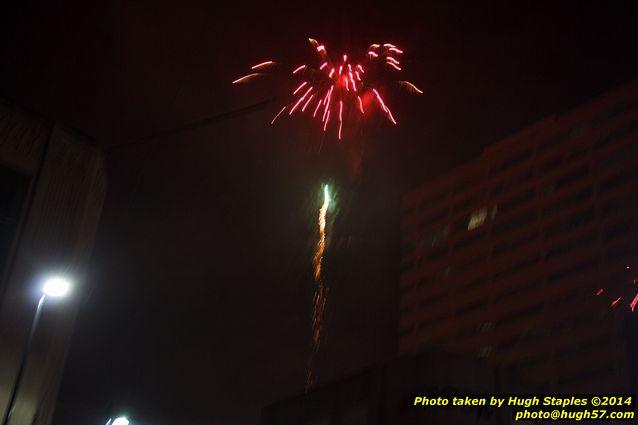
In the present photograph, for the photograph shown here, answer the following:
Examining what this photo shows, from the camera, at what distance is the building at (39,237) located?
32.0 metres

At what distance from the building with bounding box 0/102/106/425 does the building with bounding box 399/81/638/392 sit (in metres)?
81.5

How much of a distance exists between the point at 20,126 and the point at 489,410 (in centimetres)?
2579

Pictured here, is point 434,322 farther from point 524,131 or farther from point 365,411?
point 365,411

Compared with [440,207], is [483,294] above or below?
below

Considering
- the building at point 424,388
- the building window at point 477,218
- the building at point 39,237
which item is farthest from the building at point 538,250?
the building at point 39,237

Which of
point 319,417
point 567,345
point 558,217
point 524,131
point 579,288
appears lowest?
point 319,417

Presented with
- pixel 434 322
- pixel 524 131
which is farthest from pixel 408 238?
pixel 524 131

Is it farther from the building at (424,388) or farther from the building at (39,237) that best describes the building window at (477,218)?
the building at (39,237)

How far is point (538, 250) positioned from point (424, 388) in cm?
10562

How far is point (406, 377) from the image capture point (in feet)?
109

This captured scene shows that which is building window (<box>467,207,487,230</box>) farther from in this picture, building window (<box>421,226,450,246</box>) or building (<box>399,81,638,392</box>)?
building window (<box>421,226,450,246</box>)

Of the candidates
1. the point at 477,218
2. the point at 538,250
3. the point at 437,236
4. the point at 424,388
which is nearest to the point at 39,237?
the point at 424,388

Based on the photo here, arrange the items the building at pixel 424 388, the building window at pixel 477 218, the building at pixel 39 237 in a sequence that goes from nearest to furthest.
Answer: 1. the building at pixel 424 388
2. the building at pixel 39 237
3. the building window at pixel 477 218

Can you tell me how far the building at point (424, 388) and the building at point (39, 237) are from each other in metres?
14.9
